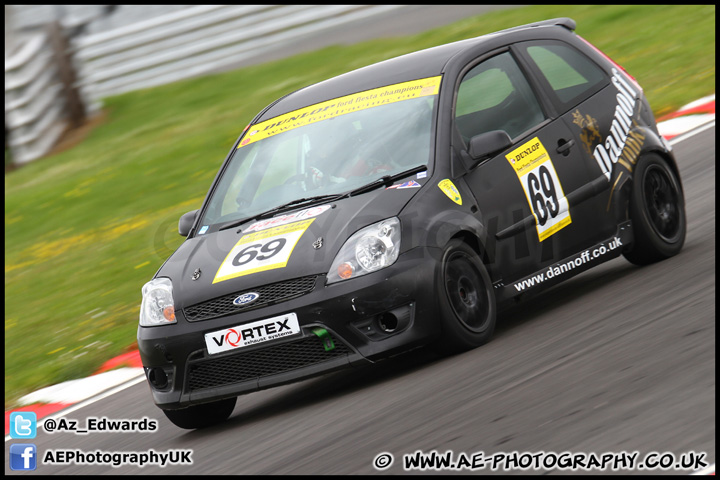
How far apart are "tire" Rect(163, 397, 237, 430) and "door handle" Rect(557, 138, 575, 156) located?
94.9 inches

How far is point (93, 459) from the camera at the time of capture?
5.51 meters

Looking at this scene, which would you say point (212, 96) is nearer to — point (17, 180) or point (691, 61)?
point (17, 180)

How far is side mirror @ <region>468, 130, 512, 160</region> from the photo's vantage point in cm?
586

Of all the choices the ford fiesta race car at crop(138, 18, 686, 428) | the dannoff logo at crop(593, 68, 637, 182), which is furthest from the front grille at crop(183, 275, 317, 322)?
the dannoff logo at crop(593, 68, 637, 182)

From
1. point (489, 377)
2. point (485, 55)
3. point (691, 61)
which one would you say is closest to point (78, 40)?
point (691, 61)

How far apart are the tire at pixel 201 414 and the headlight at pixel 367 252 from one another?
102 centimetres

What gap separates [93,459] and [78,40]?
1531cm

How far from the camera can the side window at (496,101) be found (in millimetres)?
6297

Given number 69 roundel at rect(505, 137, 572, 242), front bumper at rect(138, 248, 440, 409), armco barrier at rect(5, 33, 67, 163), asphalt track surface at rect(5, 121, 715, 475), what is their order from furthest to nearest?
1. armco barrier at rect(5, 33, 67, 163)
2. number 69 roundel at rect(505, 137, 572, 242)
3. front bumper at rect(138, 248, 440, 409)
4. asphalt track surface at rect(5, 121, 715, 475)

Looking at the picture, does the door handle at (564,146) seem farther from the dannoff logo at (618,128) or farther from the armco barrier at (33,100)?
the armco barrier at (33,100)

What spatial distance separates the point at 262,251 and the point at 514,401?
159 centimetres

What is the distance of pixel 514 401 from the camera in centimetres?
475

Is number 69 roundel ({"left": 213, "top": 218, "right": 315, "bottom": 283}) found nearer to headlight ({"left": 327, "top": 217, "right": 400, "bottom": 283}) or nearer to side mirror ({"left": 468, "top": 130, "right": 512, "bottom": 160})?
headlight ({"left": 327, "top": 217, "right": 400, "bottom": 283})

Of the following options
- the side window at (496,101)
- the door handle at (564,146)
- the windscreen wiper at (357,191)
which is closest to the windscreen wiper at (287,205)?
the windscreen wiper at (357,191)
